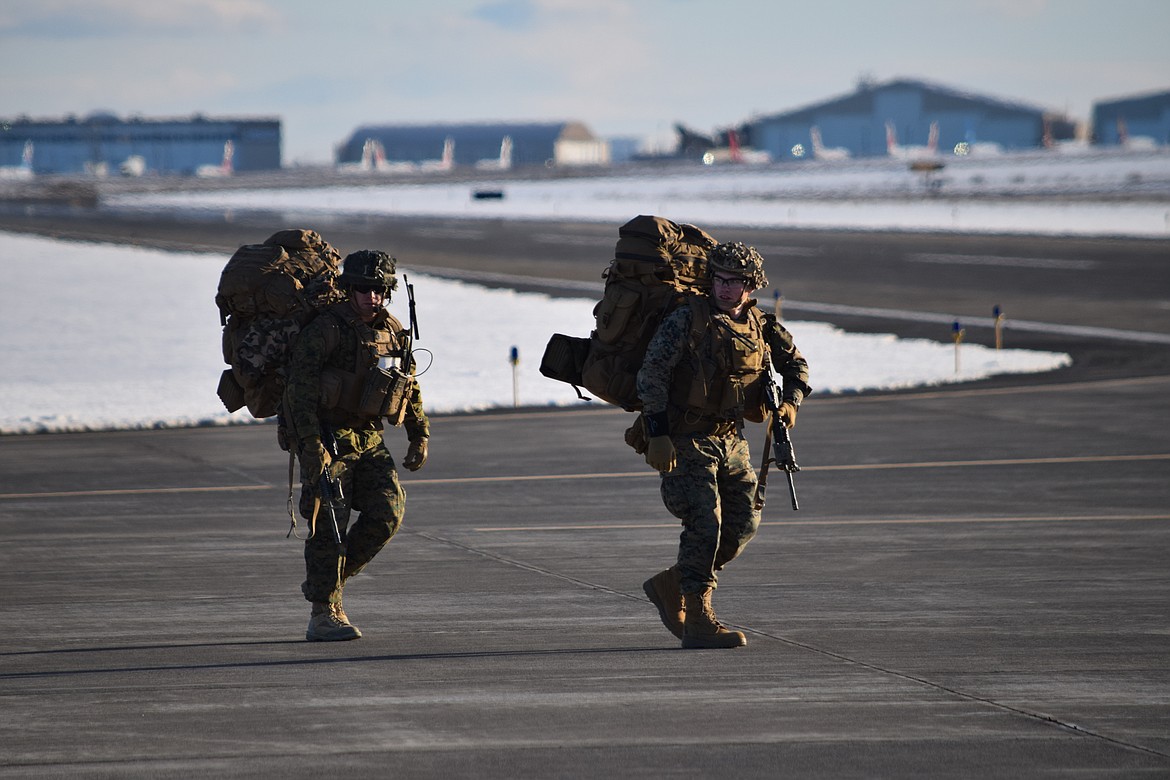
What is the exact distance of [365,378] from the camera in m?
7.93

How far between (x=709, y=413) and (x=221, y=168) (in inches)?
6332

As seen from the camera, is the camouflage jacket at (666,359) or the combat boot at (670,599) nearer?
the camouflage jacket at (666,359)

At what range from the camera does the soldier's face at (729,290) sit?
25.2ft

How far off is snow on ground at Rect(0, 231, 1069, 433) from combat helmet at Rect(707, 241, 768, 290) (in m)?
12.1

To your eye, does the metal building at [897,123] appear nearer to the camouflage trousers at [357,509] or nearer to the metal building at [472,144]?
the metal building at [472,144]

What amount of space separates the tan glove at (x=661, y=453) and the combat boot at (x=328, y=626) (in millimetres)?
1899

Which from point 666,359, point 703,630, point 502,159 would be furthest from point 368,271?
point 502,159

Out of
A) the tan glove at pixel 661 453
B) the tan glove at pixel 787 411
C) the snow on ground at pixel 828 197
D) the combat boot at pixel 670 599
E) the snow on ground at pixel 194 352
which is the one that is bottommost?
the snow on ground at pixel 194 352

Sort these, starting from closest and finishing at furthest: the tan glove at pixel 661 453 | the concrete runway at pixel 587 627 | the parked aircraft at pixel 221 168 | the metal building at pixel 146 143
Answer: the concrete runway at pixel 587 627, the tan glove at pixel 661 453, the parked aircraft at pixel 221 168, the metal building at pixel 146 143

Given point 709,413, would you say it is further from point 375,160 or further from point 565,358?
point 375,160

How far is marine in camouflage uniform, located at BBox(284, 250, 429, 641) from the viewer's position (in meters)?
7.84

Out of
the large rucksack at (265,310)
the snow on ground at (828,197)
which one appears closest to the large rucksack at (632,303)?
the large rucksack at (265,310)

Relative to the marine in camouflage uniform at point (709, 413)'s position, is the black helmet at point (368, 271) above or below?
above

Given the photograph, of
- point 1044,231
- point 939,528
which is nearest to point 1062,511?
point 939,528
